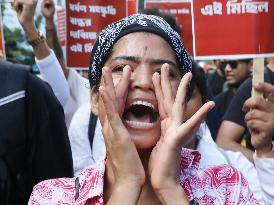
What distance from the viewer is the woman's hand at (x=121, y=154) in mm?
1473

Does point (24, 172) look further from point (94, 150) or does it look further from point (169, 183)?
point (94, 150)

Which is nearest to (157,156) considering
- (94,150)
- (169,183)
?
(169,183)

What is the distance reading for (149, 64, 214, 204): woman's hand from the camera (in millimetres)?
1457

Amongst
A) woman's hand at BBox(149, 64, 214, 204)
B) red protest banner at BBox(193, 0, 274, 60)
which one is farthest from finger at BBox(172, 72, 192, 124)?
red protest banner at BBox(193, 0, 274, 60)

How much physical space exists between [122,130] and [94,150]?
2081 millimetres

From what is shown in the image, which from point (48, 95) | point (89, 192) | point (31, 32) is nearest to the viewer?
point (89, 192)

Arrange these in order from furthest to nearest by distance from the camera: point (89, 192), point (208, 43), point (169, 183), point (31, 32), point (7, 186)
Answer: point (31, 32), point (208, 43), point (7, 186), point (89, 192), point (169, 183)

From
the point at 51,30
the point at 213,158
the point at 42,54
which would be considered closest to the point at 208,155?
the point at 213,158

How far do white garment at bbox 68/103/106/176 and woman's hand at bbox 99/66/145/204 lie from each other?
192 cm

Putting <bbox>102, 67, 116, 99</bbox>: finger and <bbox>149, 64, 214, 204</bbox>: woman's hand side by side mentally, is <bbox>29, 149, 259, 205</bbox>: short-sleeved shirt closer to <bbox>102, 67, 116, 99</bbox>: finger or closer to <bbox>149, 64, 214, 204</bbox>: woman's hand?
<bbox>149, 64, 214, 204</bbox>: woman's hand

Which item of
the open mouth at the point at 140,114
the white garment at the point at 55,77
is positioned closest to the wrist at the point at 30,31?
the white garment at the point at 55,77

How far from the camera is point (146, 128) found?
1.55 meters

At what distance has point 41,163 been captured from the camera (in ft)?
6.51

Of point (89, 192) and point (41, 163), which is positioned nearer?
point (89, 192)
